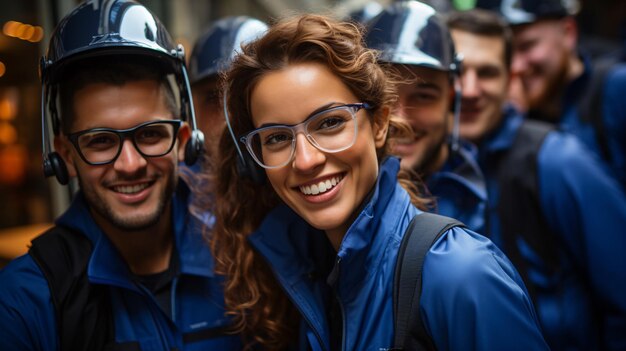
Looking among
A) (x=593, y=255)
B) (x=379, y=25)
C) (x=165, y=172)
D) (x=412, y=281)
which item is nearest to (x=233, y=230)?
(x=165, y=172)

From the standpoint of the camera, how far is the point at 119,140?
2.24 metres

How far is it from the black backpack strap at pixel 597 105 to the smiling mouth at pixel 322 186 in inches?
117

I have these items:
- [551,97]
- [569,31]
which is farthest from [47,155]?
[569,31]

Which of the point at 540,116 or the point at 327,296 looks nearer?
the point at 327,296

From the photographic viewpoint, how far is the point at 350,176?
1949mm

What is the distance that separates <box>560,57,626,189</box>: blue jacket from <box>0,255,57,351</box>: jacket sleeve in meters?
3.39

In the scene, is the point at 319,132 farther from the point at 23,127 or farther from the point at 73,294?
the point at 23,127

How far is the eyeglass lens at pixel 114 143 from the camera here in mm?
2234

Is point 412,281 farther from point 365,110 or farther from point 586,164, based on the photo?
point 586,164

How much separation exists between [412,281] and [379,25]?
1.52 meters

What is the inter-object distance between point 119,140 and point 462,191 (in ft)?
5.23

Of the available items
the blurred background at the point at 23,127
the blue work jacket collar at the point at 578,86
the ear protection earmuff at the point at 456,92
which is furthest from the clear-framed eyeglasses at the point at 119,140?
the blue work jacket collar at the point at 578,86

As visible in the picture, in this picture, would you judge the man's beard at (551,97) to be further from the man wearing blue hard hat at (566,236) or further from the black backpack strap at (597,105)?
the man wearing blue hard hat at (566,236)

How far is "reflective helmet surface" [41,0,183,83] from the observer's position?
7.11 feet
